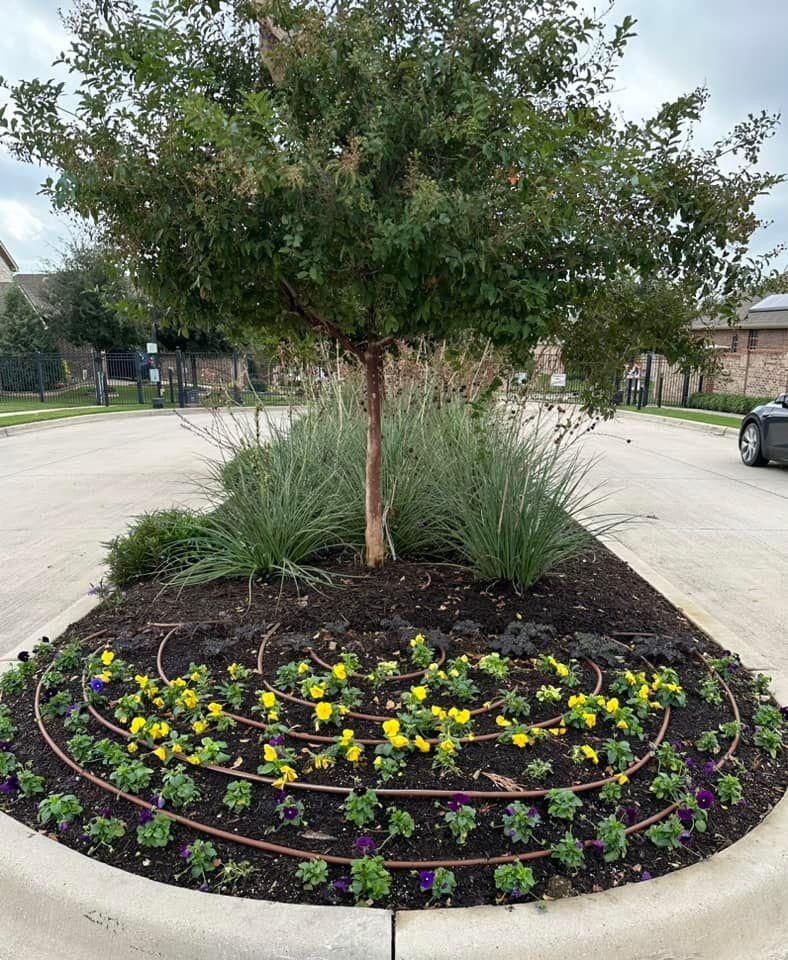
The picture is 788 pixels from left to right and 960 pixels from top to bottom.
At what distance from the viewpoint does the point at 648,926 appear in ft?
5.88

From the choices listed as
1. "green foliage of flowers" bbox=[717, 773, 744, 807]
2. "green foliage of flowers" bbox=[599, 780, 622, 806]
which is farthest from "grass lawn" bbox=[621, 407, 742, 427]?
"green foliage of flowers" bbox=[599, 780, 622, 806]

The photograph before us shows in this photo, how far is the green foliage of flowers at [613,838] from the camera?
1987 millimetres

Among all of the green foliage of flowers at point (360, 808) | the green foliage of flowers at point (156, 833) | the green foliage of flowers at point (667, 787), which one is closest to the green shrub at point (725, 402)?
Result: the green foliage of flowers at point (667, 787)

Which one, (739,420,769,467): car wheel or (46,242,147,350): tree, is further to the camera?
(46,242,147,350): tree

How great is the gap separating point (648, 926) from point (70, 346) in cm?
3174

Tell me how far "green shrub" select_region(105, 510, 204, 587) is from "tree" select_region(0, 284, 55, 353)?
26789 millimetres

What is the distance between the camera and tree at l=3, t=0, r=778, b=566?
2.53m

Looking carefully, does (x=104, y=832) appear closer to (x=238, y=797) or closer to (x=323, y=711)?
(x=238, y=797)

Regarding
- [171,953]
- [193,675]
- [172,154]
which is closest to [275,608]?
[193,675]

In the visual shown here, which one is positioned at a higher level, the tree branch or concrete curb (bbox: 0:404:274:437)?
the tree branch

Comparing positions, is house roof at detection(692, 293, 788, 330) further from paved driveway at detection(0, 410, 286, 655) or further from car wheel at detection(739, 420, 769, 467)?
paved driveway at detection(0, 410, 286, 655)

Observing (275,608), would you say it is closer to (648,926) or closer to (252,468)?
(252,468)

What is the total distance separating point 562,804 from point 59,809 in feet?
5.06

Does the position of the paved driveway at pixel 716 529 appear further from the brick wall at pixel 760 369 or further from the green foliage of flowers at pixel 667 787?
the brick wall at pixel 760 369
